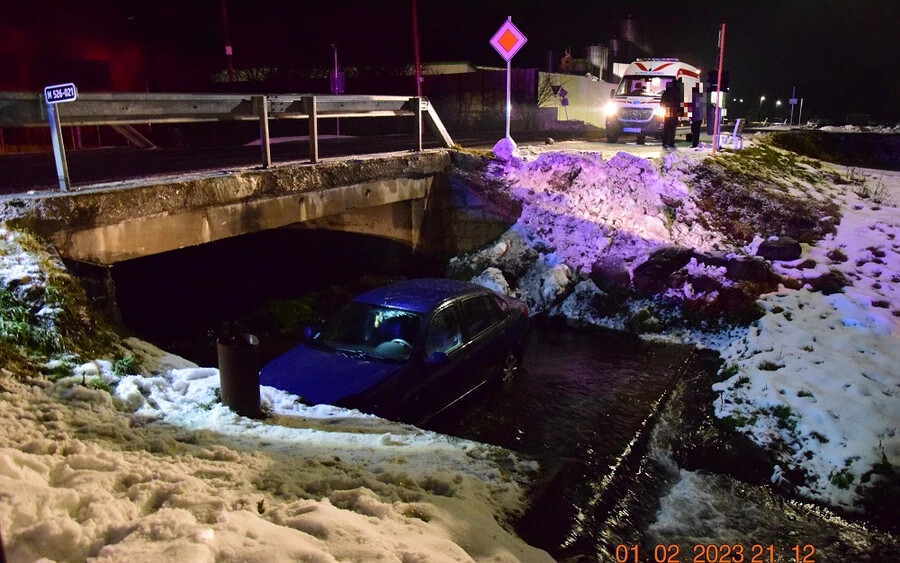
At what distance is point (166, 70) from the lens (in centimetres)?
2383

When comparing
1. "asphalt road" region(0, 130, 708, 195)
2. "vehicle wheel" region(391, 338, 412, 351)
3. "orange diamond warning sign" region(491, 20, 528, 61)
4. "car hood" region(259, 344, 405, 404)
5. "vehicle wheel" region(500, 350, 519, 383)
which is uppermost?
"orange diamond warning sign" region(491, 20, 528, 61)

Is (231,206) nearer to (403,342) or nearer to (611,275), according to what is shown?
(403,342)

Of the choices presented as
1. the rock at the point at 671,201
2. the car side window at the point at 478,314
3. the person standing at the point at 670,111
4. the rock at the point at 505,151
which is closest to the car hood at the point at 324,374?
the car side window at the point at 478,314

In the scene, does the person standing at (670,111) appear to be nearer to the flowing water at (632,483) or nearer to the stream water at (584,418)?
the stream water at (584,418)

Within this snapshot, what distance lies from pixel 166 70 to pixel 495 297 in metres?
20.8

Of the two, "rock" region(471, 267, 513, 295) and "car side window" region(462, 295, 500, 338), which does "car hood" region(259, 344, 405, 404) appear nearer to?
"car side window" region(462, 295, 500, 338)

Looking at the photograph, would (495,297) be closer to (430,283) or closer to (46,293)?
(430,283)

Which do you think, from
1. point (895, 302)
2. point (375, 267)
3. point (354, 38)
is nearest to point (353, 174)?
point (375, 267)

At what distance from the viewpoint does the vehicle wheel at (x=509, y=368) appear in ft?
26.7

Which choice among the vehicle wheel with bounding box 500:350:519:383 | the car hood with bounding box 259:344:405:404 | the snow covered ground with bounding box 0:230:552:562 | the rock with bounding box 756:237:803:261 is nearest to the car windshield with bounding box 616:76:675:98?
the rock with bounding box 756:237:803:261

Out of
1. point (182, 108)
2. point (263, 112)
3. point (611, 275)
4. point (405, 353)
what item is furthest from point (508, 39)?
point (405, 353)

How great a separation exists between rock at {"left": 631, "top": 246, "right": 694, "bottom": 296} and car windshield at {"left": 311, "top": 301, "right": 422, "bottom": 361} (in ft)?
18.6

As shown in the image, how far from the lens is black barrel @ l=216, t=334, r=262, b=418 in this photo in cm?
494

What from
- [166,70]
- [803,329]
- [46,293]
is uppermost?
[166,70]
